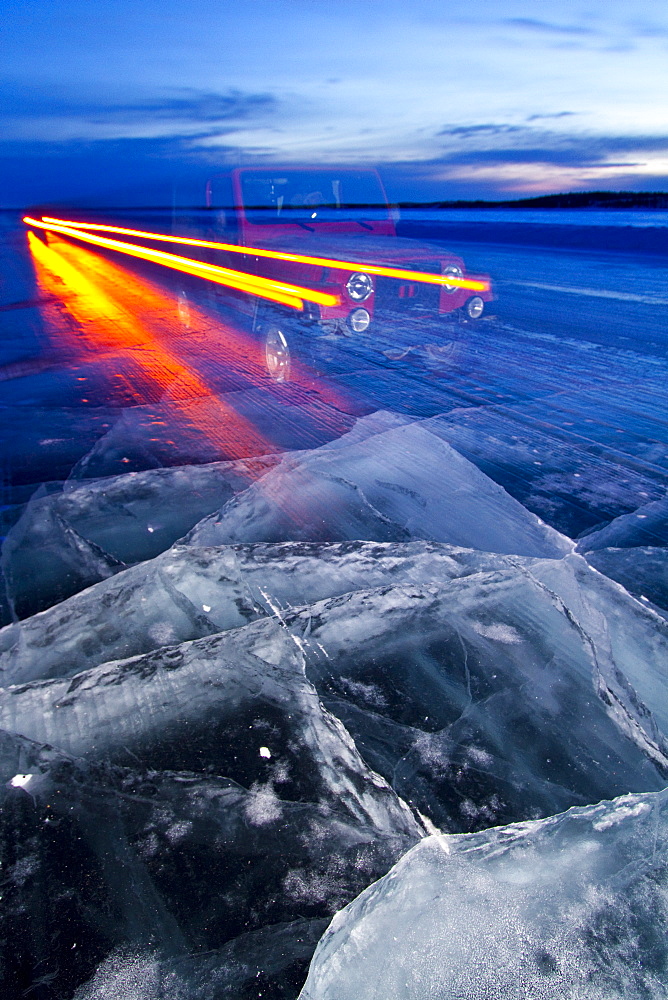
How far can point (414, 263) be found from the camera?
723cm

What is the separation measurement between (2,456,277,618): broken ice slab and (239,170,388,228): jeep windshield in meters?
4.53

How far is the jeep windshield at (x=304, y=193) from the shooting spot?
23.3ft

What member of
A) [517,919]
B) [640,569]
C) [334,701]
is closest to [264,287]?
[640,569]

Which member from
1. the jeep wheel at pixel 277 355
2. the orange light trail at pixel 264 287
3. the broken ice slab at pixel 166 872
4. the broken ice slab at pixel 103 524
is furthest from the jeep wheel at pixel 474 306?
the broken ice slab at pixel 166 872

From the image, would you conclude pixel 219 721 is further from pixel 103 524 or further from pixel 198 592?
pixel 103 524

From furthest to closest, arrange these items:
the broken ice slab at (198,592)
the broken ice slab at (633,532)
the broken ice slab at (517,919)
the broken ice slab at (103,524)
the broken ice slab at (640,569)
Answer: the broken ice slab at (633,532) < the broken ice slab at (103,524) < the broken ice slab at (640,569) < the broken ice slab at (198,592) < the broken ice slab at (517,919)

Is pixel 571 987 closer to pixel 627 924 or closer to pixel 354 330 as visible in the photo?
pixel 627 924

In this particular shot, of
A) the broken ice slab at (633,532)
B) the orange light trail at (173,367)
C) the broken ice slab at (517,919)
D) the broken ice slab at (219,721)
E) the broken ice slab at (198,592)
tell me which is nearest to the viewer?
the broken ice slab at (517,919)

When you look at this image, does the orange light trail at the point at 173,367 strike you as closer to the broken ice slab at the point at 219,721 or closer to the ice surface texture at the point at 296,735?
the ice surface texture at the point at 296,735

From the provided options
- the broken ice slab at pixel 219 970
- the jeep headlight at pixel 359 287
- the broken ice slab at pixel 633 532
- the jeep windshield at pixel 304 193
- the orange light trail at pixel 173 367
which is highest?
the jeep windshield at pixel 304 193

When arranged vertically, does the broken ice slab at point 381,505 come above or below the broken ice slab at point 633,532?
above

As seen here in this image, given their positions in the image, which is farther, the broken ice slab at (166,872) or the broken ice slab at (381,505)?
the broken ice slab at (381,505)

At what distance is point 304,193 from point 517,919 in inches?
294

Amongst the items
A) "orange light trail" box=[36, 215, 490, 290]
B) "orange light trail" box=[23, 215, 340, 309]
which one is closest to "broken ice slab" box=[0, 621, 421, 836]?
"orange light trail" box=[23, 215, 340, 309]
